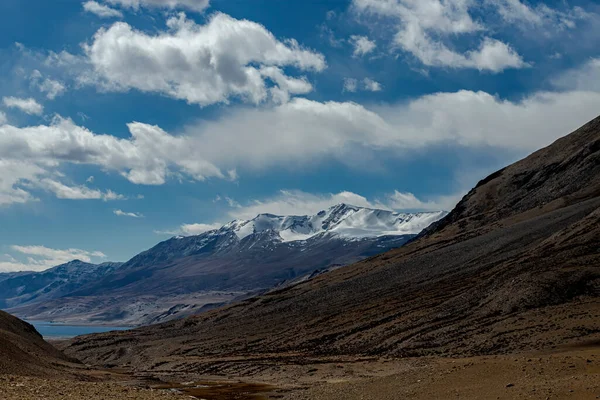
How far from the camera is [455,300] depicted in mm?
95750

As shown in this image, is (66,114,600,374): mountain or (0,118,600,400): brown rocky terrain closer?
(0,118,600,400): brown rocky terrain

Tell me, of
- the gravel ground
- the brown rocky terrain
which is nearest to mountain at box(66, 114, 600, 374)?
the brown rocky terrain

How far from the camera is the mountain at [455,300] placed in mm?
76125

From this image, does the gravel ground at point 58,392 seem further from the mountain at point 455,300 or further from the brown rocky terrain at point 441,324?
the mountain at point 455,300

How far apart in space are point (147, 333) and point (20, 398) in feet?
452

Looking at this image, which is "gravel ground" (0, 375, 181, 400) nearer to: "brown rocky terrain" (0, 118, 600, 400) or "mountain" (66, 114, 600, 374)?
"brown rocky terrain" (0, 118, 600, 400)

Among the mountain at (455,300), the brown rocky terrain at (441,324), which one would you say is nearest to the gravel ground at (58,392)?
the brown rocky terrain at (441,324)

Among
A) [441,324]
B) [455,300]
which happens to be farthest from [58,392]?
[455,300]

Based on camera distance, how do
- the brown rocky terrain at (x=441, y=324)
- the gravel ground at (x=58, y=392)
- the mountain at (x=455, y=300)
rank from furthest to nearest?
the mountain at (x=455, y=300)
the brown rocky terrain at (x=441, y=324)
the gravel ground at (x=58, y=392)

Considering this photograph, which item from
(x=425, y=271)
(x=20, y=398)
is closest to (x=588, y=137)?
(x=425, y=271)

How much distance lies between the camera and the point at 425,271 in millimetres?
130375

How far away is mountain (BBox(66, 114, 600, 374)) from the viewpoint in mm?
76125

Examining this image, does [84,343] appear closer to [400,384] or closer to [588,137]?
[400,384]

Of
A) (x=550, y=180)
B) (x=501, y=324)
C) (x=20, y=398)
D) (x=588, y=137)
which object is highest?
(x=588, y=137)
